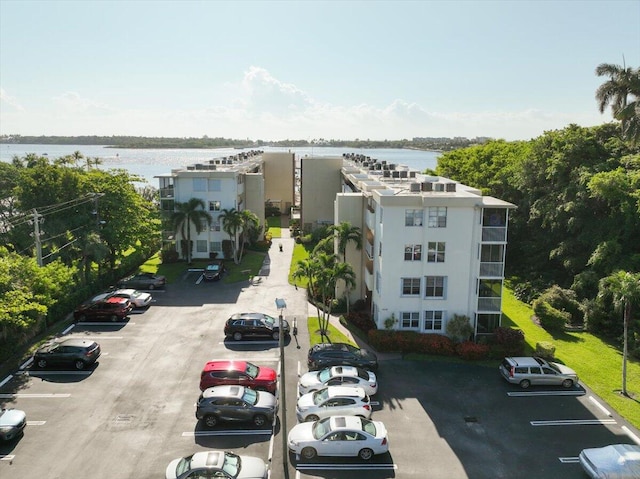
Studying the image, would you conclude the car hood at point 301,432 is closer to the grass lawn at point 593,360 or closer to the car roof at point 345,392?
the car roof at point 345,392

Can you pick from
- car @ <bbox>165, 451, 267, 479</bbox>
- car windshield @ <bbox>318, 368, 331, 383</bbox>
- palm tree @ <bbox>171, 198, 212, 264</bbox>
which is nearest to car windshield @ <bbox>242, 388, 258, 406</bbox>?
car windshield @ <bbox>318, 368, 331, 383</bbox>

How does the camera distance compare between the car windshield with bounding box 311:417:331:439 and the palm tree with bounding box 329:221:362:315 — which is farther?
the palm tree with bounding box 329:221:362:315

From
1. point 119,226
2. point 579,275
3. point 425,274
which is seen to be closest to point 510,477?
point 425,274

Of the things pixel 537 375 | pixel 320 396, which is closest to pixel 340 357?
pixel 320 396

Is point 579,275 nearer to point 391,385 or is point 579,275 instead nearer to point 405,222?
point 405,222

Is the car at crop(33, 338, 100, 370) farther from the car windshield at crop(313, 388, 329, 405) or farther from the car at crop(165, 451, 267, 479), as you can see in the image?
the car windshield at crop(313, 388, 329, 405)

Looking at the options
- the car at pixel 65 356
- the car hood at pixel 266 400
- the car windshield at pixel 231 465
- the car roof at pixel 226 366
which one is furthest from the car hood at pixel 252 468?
the car at pixel 65 356
